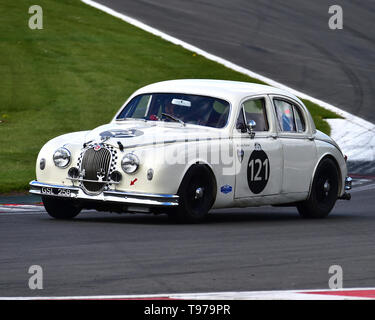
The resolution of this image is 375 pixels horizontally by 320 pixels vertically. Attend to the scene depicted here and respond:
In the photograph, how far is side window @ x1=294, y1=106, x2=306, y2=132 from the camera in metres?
14.0

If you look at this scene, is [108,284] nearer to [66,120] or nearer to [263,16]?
[66,120]

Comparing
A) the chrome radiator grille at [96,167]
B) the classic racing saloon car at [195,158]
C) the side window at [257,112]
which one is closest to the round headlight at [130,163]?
the classic racing saloon car at [195,158]

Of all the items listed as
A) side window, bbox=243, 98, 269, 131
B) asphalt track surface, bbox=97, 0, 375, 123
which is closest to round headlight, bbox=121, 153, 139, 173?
side window, bbox=243, 98, 269, 131

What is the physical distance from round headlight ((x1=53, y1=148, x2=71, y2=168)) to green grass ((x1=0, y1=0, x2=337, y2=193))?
5042 millimetres

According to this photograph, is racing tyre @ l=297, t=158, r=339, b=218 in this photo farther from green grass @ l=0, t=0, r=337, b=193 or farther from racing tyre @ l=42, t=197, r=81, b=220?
green grass @ l=0, t=0, r=337, b=193

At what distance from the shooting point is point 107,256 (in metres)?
9.32

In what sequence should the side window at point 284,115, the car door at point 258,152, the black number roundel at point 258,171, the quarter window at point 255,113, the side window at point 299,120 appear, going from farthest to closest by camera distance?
the side window at point 299,120
the side window at point 284,115
the quarter window at point 255,113
the black number roundel at point 258,171
the car door at point 258,152

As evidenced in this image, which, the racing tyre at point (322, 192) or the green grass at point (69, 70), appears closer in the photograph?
the racing tyre at point (322, 192)

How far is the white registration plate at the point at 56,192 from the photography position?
11.9 meters

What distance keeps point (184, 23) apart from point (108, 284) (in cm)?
2719

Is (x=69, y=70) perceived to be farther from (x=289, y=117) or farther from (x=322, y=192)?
(x=322, y=192)

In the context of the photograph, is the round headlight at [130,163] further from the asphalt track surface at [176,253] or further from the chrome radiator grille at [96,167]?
the asphalt track surface at [176,253]

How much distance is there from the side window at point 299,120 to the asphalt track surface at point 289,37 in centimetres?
1186

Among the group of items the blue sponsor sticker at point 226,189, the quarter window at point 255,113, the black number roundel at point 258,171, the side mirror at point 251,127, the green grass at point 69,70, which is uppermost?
the green grass at point 69,70
